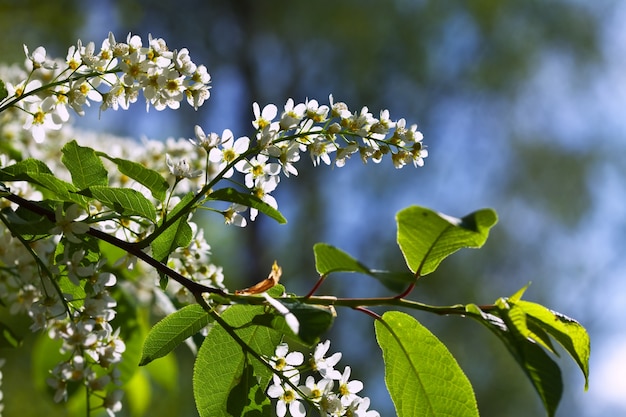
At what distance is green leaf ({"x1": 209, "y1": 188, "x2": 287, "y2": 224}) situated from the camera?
0.38 m

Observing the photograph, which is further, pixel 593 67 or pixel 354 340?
pixel 593 67

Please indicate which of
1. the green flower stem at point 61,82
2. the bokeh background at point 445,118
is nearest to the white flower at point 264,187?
the green flower stem at point 61,82

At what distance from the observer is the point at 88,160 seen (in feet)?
1.39

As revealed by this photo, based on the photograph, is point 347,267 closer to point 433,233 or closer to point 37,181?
point 433,233

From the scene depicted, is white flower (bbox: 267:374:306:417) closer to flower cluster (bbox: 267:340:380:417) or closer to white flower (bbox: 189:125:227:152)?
flower cluster (bbox: 267:340:380:417)

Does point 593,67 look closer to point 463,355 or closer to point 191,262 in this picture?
point 463,355

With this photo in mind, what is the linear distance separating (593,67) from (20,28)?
3602 millimetres

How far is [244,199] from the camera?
1.28 ft

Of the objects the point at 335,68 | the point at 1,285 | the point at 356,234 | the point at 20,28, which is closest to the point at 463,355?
the point at 356,234

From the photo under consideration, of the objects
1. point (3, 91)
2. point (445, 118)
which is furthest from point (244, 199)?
point (445, 118)

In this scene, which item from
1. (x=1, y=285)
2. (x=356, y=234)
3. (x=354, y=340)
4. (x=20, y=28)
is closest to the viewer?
(x=1, y=285)

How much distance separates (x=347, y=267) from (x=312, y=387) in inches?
4.0

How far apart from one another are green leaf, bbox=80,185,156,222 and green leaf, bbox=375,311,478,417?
142 mm

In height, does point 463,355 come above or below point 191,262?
above
